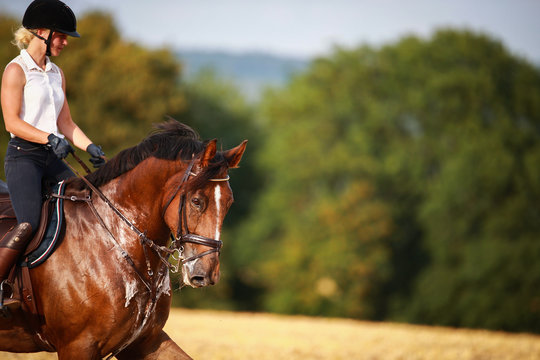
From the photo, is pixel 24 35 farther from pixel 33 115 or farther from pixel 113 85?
pixel 113 85

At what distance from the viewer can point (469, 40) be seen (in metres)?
45.5

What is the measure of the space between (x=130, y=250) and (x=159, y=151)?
924 millimetres

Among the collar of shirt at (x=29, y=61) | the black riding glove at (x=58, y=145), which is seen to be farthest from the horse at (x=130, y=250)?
the collar of shirt at (x=29, y=61)

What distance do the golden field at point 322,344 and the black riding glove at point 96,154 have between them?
248 inches

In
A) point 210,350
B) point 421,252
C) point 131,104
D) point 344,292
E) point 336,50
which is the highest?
point 336,50

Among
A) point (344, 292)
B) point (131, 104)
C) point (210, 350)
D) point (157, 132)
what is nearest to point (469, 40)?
point (344, 292)

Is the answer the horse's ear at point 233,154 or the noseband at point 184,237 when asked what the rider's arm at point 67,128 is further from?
the horse's ear at point 233,154

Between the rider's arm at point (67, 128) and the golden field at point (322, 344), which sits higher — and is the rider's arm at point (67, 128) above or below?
above

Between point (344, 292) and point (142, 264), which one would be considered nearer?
point (142, 264)

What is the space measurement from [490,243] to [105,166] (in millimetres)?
35688

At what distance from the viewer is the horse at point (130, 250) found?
557 centimetres

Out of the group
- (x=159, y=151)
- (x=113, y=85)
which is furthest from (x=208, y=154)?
(x=113, y=85)

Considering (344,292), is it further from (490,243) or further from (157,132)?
(157,132)

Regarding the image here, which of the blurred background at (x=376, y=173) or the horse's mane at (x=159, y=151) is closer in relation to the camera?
the horse's mane at (x=159, y=151)
